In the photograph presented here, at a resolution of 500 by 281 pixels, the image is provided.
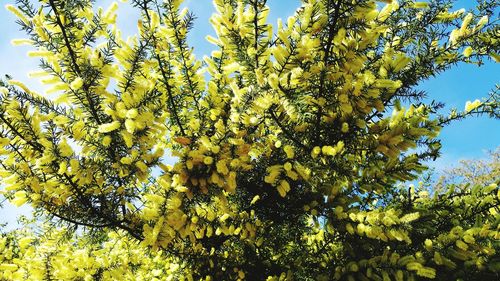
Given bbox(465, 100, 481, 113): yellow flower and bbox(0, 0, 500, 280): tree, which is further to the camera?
bbox(465, 100, 481, 113): yellow flower

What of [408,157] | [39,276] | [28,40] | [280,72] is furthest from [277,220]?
[28,40]

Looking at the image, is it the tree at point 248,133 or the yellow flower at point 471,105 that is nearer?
the tree at point 248,133

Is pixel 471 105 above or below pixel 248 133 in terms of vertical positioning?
above

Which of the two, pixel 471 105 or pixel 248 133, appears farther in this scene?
pixel 471 105

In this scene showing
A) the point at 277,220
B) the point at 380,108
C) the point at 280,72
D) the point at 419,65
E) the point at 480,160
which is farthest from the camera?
the point at 480,160

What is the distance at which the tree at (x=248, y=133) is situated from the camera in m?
A: 2.28

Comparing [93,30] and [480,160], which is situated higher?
[480,160]

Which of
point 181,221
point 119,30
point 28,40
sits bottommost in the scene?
point 181,221

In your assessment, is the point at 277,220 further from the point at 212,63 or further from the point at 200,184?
the point at 212,63

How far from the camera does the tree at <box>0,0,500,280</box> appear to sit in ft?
7.49

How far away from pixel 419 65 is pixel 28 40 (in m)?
2.83

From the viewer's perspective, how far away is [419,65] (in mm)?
2807

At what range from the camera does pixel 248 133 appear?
2473mm

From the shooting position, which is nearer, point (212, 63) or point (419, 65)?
point (419, 65)
